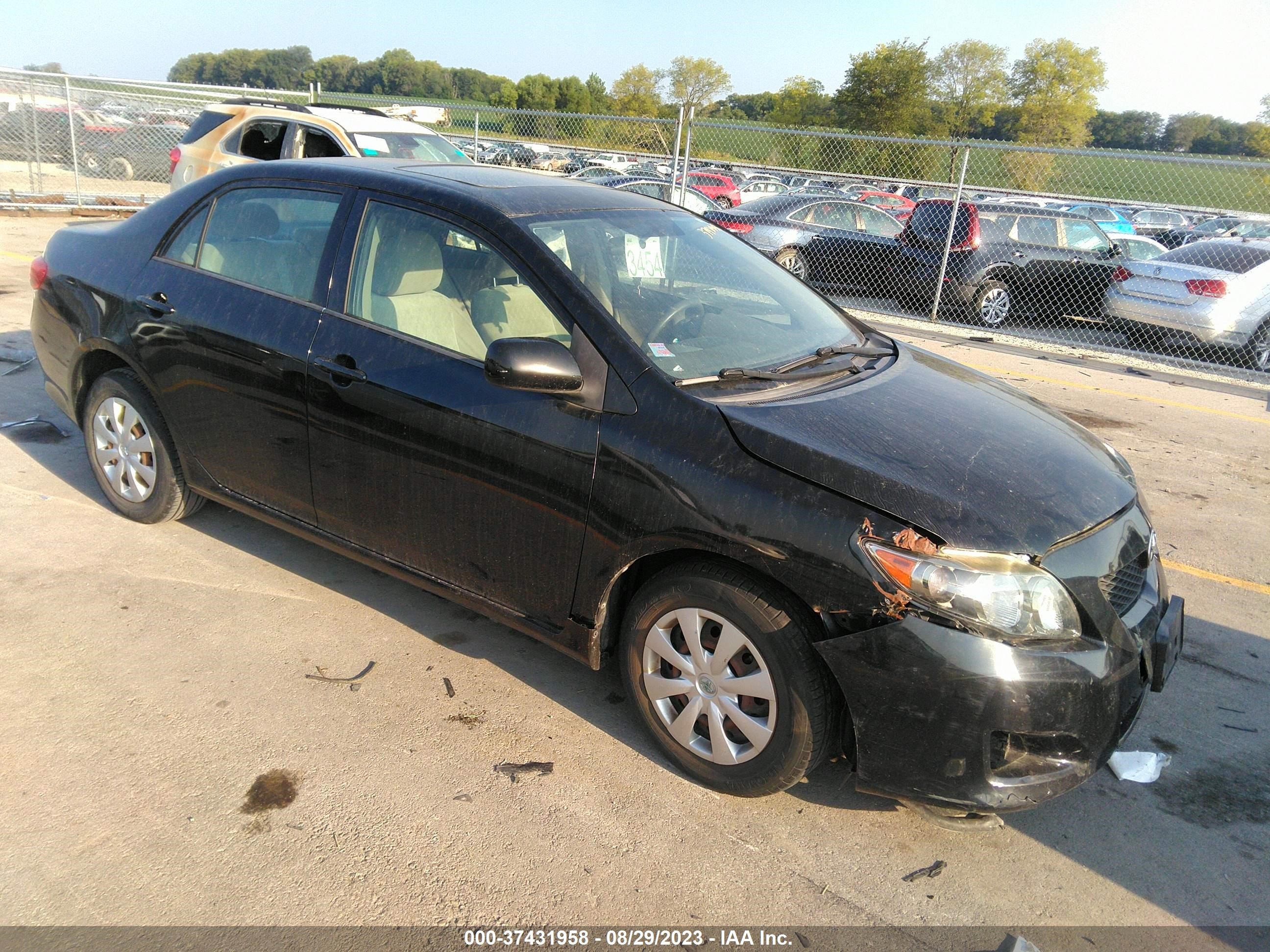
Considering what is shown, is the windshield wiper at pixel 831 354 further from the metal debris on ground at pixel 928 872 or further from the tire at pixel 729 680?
the metal debris on ground at pixel 928 872

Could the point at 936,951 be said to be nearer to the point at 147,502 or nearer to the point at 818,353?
the point at 818,353

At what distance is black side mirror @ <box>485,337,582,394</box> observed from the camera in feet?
9.57

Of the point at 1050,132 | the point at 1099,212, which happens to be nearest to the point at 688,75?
the point at 1050,132

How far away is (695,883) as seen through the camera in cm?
258

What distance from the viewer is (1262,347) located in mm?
10305

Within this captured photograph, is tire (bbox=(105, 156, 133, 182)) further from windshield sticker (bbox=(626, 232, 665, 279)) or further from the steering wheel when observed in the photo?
the steering wheel

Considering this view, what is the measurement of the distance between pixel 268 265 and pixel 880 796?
118 inches

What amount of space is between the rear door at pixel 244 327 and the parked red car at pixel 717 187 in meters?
18.4

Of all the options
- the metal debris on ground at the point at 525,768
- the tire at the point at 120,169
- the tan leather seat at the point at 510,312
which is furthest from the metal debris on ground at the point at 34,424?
the tire at the point at 120,169

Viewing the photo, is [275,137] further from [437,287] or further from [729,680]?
[729,680]

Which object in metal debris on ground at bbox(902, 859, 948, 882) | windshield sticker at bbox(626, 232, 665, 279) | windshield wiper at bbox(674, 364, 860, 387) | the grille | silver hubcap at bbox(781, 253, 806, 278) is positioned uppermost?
windshield sticker at bbox(626, 232, 665, 279)

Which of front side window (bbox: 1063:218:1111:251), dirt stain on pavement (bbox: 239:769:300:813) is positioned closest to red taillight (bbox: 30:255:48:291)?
dirt stain on pavement (bbox: 239:769:300:813)

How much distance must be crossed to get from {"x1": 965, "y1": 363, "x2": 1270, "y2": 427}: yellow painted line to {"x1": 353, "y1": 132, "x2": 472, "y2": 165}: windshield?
19.8 ft

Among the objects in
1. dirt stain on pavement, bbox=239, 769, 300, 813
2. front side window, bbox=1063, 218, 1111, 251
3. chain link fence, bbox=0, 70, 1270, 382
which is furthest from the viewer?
front side window, bbox=1063, 218, 1111, 251
